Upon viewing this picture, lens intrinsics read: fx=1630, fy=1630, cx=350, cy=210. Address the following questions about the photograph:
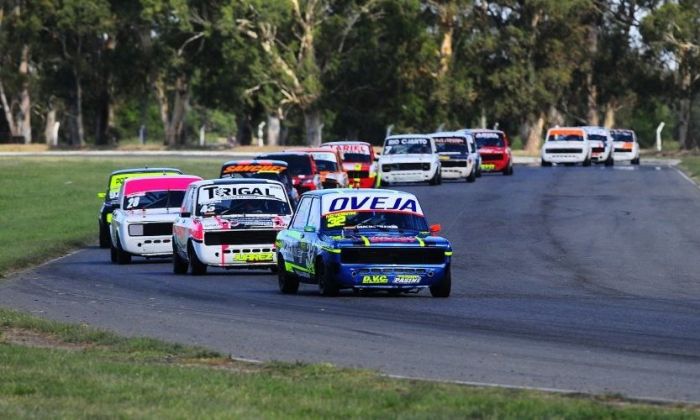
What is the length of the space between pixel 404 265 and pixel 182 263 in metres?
6.25

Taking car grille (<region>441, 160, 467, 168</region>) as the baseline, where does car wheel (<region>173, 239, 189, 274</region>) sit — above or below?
below

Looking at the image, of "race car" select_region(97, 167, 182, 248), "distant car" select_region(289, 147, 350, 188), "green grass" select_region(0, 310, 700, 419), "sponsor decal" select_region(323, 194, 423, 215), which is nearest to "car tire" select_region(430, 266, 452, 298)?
"sponsor decal" select_region(323, 194, 423, 215)

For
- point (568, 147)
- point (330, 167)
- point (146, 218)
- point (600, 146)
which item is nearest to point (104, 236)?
point (146, 218)

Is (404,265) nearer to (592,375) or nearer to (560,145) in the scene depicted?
(592,375)

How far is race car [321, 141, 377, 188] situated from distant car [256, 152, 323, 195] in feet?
24.9

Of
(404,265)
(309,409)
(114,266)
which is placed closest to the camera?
(309,409)

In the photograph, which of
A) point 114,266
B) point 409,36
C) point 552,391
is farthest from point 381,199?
point 409,36

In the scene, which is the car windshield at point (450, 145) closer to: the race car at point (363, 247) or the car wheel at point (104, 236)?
the car wheel at point (104, 236)

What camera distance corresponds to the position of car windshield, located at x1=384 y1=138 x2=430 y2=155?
52625 millimetres

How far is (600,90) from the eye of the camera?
3969 inches

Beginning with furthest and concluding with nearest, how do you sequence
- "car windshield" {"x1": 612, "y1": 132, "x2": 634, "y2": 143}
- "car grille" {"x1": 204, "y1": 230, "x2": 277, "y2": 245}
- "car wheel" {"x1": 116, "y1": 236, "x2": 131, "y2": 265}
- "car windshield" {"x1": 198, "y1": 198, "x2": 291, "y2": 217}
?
"car windshield" {"x1": 612, "y1": 132, "x2": 634, "y2": 143}
"car wheel" {"x1": 116, "y1": 236, "x2": 131, "y2": 265}
"car windshield" {"x1": 198, "y1": 198, "x2": 291, "y2": 217}
"car grille" {"x1": 204, "y1": 230, "x2": 277, "y2": 245}

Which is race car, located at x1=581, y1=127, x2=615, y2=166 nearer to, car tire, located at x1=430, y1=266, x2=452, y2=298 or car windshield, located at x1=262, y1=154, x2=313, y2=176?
car windshield, located at x1=262, y1=154, x2=313, y2=176

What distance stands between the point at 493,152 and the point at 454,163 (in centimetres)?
624

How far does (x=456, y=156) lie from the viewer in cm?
5494
